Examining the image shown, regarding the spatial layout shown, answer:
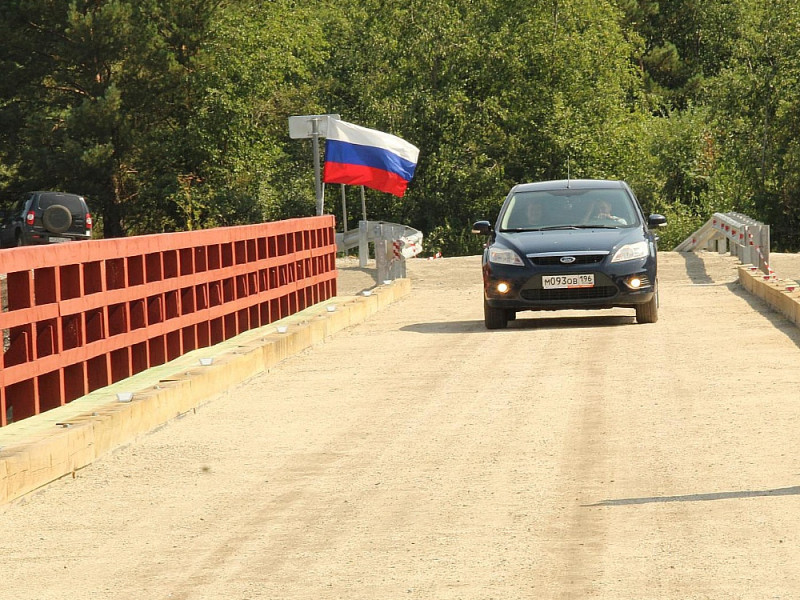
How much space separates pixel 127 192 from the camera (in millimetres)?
56875

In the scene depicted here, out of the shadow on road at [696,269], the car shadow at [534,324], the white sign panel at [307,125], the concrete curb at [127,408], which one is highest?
the white sign panel at [307,125]

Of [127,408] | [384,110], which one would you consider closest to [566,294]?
[127,408]

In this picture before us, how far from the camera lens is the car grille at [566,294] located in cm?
1752

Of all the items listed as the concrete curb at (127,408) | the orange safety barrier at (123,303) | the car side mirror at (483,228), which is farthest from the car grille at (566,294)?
the orange safety barrier at (123,303)

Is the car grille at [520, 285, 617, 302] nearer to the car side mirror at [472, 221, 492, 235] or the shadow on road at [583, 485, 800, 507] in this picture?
the car side mirror at [472, 221, 492, 235]

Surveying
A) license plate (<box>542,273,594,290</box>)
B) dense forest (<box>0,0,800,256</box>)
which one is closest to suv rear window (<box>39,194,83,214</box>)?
dense forest (<box>0,0,800,256</box>)

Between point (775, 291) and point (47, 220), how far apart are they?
21.6 metres

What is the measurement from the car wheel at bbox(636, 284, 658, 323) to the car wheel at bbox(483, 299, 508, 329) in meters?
1.46

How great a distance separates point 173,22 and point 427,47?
9.19 metres

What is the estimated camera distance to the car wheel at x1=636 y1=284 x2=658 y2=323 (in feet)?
58.2

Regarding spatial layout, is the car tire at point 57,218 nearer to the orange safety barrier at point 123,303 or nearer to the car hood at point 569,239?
the orange safety barrier at point 123,303

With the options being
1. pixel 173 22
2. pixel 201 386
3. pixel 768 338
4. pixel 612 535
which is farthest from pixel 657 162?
pixel 612 535

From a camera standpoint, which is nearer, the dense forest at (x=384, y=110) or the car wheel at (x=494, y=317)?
the car wheel at (x=494, y=317)

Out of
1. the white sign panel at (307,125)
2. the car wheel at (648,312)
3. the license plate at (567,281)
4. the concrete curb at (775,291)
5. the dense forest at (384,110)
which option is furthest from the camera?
the dense forest at (384,110)
